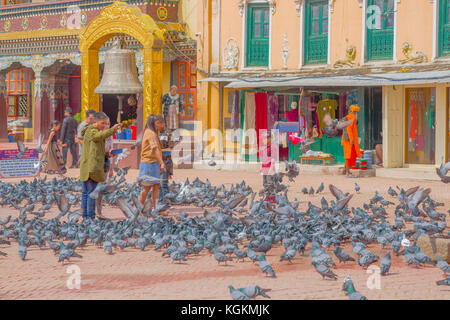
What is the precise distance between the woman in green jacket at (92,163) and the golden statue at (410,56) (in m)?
11.6

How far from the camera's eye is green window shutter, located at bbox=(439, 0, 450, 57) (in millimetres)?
20984

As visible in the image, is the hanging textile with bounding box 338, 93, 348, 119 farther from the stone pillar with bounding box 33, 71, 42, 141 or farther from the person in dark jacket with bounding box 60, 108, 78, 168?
the stone pillar with bounding box 33, 71, 42, 141

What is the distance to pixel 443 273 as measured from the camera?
346 inches

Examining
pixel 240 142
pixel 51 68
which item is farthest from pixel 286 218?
pixel 51 68

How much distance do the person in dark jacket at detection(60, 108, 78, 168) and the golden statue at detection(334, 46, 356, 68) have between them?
7585mm

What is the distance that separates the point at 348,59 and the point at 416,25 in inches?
86.1

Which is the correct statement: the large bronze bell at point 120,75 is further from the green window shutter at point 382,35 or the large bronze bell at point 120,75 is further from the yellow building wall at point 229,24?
the green window shutter at point 382,35

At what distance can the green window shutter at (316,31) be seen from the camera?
2358cm

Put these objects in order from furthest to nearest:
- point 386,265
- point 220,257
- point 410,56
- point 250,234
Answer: point 410,56 < point 250,234 < point 220,257 < point 386,265

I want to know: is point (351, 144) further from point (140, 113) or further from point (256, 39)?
point (140, 113)

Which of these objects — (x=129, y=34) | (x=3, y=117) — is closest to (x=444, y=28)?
(x=129, y=34)

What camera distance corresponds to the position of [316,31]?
78.4ft

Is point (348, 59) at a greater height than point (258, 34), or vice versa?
point (258, 34)

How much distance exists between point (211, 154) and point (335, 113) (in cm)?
408
